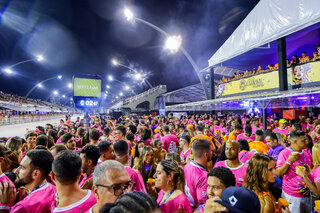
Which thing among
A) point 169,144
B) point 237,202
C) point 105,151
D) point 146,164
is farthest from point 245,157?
point 237,202

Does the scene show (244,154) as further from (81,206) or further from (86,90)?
(86,90)

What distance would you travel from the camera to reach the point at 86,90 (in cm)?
1054

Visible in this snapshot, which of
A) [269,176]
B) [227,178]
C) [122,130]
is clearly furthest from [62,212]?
[122,130]

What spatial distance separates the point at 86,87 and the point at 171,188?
9.48 m

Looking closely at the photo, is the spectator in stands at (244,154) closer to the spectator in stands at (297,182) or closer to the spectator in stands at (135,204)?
the spectator in stands at (297,182)

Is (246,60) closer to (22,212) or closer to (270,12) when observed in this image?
(270,12)

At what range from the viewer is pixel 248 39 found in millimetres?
12336

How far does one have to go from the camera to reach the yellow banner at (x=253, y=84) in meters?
10.9

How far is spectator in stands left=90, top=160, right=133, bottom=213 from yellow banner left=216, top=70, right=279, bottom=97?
11.5 metres

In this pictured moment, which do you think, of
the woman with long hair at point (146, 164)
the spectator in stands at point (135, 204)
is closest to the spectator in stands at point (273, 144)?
the woman with long hair at point (146, 164)

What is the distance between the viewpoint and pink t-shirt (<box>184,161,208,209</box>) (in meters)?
2.67

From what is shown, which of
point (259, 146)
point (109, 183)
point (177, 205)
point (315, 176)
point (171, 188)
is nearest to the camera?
point (109, 183)

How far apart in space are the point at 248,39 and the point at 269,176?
12.0 meters

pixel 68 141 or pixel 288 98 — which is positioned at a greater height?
pixel 288 98
